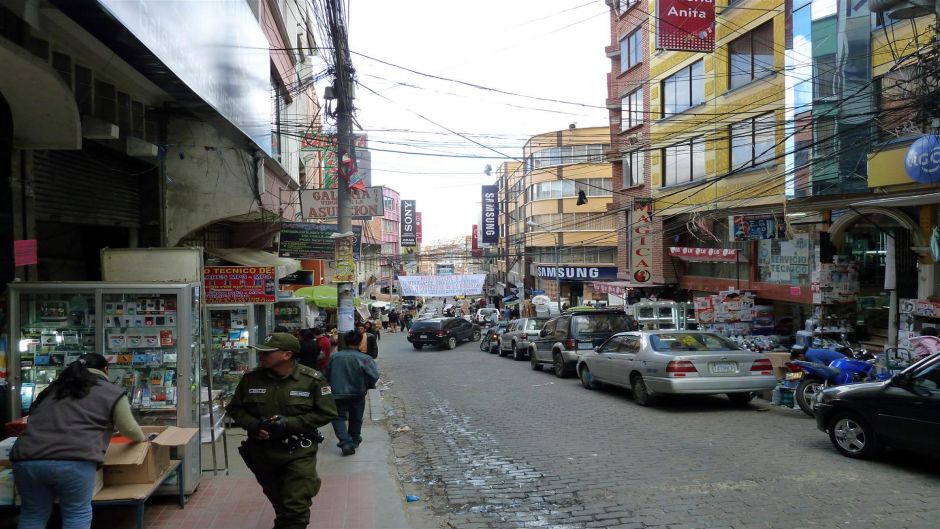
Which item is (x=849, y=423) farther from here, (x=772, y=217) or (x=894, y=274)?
(x=772, y=217)

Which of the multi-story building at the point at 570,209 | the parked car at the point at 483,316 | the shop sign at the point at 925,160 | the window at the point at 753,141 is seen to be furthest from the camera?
the multi-story building at the point at 570,209

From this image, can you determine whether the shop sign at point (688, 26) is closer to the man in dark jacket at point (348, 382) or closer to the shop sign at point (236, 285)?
the shop sign at point (236, 285)

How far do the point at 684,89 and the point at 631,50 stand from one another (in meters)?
5.26

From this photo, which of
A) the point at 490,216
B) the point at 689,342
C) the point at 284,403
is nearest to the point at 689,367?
the point at 689,342

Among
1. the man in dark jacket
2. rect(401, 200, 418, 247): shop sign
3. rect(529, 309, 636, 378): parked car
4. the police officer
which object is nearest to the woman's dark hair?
the police officer

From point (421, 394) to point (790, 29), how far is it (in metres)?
13.4

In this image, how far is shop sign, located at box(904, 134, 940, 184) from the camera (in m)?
11.5

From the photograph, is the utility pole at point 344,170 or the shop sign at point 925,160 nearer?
the shop sign at point 925,160

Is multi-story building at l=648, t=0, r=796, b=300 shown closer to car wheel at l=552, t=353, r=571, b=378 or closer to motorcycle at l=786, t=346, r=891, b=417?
car wheel at l=552, t=353, r=571, b=378

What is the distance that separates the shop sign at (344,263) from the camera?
45.4ft

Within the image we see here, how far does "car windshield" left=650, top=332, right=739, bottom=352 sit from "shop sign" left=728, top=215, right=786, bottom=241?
684cm

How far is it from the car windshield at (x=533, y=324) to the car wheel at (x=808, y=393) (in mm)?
13609

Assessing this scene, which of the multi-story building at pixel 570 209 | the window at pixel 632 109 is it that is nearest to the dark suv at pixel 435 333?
the multi-story building at pixel 570 209

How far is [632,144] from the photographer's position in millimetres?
26719
